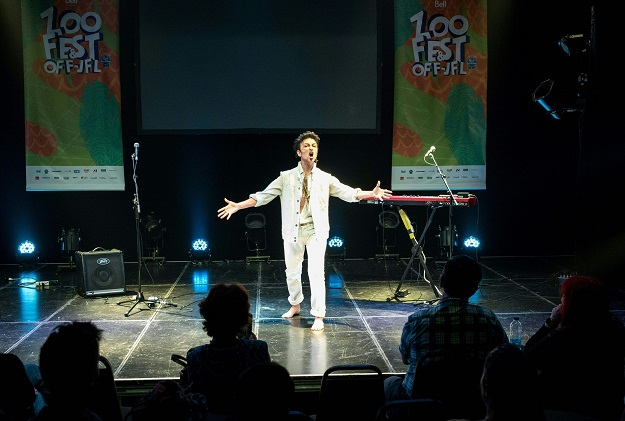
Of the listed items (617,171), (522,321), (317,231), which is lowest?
(522,321)

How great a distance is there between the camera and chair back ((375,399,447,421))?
2941 millimetres

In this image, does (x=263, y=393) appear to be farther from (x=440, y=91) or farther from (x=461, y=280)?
(x=440, y=91)

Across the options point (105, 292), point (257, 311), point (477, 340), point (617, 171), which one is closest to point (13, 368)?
point (477, 340)

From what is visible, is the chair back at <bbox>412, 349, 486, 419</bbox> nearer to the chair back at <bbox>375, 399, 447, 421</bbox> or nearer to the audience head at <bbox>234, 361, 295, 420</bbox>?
the chair back at <bbox>375, 399, 447, 421</bbox>

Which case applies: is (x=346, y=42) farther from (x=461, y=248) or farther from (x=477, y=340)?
(x=477, y=340)

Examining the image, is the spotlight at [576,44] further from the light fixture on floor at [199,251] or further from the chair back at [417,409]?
the light fixture on floor at [199,251]

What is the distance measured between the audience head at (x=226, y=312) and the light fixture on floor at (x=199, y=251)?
266 inches

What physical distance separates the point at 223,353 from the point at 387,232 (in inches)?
286

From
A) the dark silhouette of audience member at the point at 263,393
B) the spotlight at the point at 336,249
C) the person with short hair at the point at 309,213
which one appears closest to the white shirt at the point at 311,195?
the person with short hair at the point at 309,213

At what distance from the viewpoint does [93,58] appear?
9.55 meters

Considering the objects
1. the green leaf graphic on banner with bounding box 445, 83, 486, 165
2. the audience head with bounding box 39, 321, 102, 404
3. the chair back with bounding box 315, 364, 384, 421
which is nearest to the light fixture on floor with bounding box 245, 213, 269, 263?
the green leaf graphic on banner with bounding box 445, 83, 486, 165

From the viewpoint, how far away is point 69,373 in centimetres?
252

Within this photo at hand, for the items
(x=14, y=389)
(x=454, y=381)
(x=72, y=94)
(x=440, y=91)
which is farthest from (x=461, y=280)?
(x=72, y=94)

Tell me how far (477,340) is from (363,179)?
688cm
